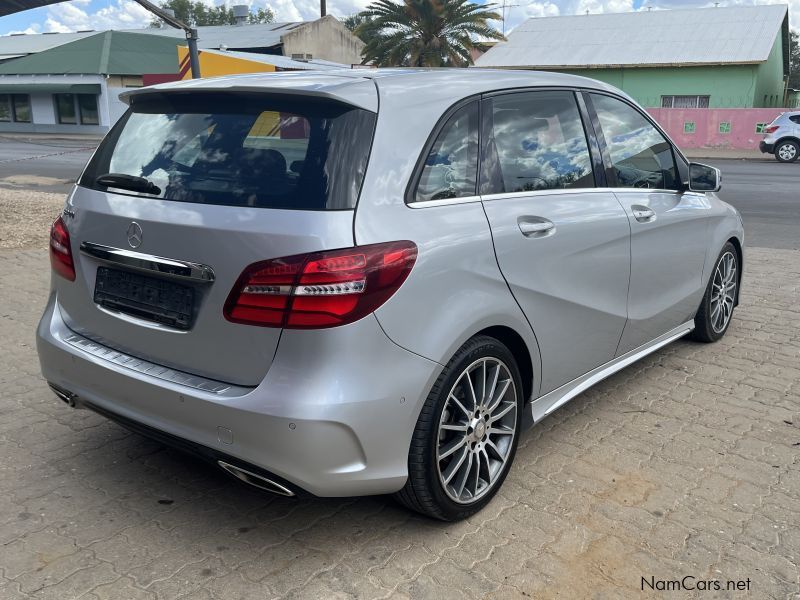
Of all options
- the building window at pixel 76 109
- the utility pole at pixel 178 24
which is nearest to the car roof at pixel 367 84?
the utility pole at pixel 178 24

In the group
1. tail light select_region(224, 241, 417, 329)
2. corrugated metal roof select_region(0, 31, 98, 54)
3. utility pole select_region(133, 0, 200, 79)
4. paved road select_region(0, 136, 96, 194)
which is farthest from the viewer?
corrugated metal roof select_region(0, 31, 98, 54)

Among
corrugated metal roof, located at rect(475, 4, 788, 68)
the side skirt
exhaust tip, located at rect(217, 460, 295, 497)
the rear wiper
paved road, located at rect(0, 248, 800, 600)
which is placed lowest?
paved road, located at rect(0, 248, 800, 600)

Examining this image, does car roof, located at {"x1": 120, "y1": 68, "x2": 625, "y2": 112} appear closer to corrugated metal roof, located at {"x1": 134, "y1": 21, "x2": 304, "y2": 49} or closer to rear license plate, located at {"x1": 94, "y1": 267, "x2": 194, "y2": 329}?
rear license plate, located at {"x1": 94, "y1": 267, "x2": 194, "y2": 329}

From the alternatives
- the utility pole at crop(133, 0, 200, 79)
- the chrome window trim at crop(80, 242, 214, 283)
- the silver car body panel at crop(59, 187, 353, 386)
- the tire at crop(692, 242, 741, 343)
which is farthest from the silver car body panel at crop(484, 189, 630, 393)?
the utility pole at crop(133, 0, 200, 79)

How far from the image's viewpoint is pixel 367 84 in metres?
2.86

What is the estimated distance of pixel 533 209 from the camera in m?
3.30

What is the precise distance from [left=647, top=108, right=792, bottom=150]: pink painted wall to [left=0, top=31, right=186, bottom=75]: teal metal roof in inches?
1062

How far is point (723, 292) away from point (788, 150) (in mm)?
23341

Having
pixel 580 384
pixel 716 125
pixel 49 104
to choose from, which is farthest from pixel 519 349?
pixel 49 104

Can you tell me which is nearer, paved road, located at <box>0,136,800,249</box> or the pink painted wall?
paved road, located at <box>0,136,800,249</box>

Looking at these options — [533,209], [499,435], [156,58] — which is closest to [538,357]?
[499,435]

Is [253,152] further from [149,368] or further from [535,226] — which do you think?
[535,226]

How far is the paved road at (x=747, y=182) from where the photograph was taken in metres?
10.7

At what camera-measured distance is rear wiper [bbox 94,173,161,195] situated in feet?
9.54
